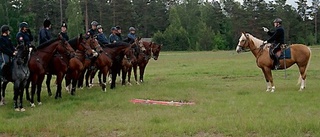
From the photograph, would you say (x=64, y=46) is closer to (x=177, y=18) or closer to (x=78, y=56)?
(x=78, y=56)

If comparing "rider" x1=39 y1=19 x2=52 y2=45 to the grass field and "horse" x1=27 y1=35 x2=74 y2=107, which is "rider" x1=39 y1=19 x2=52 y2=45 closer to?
"horse" x1=27 y1=35 x2=74 y2=107

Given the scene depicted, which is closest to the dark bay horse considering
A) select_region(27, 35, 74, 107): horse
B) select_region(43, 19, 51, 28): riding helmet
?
select_region(43, 19, 51, 28): riding helmet

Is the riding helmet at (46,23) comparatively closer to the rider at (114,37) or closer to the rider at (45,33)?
the rider at (45,33)

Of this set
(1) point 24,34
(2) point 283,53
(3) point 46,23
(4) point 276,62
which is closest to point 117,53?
(3) point 46,23

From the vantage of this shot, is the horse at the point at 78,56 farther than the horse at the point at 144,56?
No

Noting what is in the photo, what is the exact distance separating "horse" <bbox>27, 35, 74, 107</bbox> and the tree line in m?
60.5

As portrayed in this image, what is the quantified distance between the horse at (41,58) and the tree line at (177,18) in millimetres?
60486

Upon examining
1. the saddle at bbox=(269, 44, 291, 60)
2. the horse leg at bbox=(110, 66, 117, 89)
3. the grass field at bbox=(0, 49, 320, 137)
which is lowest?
the grass field at bbox=(0, 49, 320, 137)

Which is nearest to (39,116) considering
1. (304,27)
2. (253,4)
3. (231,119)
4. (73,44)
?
(73,44)

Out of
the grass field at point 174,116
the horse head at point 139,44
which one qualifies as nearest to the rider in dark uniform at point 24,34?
the grass field at point 174,116

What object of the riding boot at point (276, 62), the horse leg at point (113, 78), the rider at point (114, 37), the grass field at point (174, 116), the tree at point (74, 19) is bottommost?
the grass field at point (174, 116)

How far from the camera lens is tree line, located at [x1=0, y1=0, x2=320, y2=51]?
251ft

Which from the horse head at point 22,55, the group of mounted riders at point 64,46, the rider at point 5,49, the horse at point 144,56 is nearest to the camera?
the horse head at point 22,55

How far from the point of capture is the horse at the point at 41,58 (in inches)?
516
